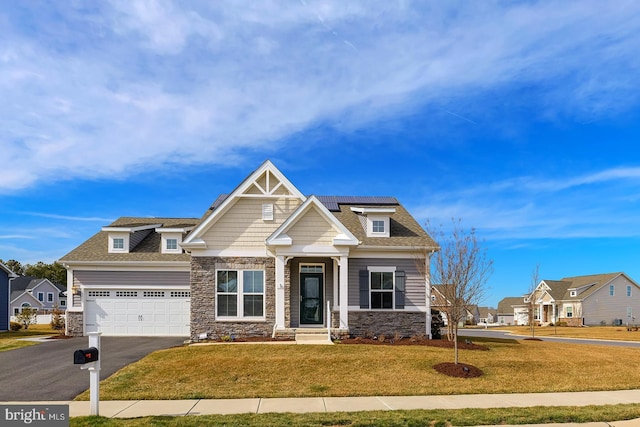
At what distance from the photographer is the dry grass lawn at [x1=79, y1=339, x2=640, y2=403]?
12.7 m

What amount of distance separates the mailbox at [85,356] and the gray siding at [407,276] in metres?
12.8

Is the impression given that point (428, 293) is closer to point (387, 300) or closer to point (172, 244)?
point (387, 300)

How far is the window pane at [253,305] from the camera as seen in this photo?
21.2m

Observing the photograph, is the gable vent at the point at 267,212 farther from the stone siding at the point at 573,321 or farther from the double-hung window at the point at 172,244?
the stone siding at the point at 573,321

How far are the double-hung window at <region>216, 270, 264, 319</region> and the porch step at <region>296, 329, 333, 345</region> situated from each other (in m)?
2.11

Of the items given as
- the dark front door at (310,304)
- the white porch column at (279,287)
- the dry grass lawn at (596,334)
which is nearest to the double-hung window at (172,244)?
the dark front door at (310,304)

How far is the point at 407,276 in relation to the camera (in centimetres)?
2216

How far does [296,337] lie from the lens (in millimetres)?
19672

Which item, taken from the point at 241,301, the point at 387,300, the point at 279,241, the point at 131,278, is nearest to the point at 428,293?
the point at 387,300

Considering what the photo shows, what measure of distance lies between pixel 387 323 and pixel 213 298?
Answer: 711 cm

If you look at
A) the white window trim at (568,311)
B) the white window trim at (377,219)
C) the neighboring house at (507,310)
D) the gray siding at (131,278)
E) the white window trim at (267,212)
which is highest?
the white window trim at (267,212)

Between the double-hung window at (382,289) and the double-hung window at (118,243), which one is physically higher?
the double-hung window at (118,243)

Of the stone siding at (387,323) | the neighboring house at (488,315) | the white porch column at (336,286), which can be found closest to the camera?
the stone siding at (387,323)

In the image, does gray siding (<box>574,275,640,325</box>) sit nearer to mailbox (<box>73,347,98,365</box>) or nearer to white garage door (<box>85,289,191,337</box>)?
white garage door (<box>85,289,191,337</box>)
